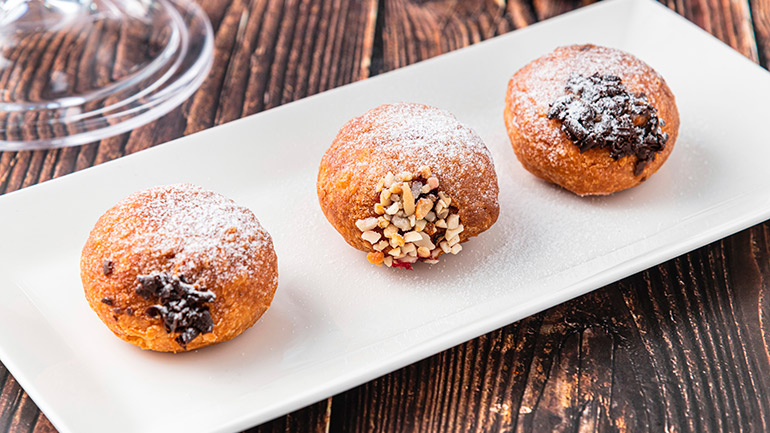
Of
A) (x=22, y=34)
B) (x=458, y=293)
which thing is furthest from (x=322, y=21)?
(x=458, y=293)

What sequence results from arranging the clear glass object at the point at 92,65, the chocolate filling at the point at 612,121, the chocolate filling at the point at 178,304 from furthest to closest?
1. the clear glass object at the point at 92,65
2. the chocolate filling at the point at 612,121
3. the chocolate filling at the point at 178,304

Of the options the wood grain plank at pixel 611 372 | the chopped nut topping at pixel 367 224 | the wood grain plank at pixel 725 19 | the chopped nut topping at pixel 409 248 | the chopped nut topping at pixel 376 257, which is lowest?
the wood grain plank at pixel 725 19

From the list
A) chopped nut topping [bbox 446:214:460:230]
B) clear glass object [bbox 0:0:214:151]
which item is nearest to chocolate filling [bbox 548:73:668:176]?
chopped nut topping [bbox 446:214:460:230]

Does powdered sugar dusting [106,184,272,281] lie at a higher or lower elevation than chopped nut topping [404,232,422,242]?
higher

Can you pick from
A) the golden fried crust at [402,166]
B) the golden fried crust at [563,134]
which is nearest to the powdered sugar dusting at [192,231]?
the golden fried crust at [402,166]

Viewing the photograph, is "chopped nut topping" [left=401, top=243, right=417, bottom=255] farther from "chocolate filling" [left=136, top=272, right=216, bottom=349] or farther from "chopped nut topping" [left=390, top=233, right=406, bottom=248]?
"chocolate filling" [left=136, top=272, right=216, bottom=349]

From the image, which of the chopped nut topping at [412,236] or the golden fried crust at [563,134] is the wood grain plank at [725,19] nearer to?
the golden fried crust at [563,134]

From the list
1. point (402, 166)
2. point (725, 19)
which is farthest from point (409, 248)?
point (725, 19)
